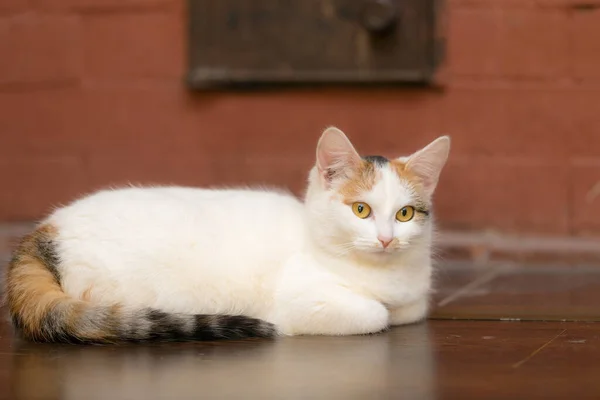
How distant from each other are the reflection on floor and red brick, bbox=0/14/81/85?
1749 millimetres

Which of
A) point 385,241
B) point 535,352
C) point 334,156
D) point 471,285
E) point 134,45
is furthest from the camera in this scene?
point 134,45

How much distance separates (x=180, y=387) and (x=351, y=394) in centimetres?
31

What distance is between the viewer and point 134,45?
3.60 metres

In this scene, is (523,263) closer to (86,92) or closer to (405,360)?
(405,360)

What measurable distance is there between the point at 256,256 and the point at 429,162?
0.50 metres

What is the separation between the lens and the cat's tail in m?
1.83

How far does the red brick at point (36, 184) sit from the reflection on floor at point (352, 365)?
155cm

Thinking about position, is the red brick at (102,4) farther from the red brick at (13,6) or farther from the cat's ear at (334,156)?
the cat's ear at (334,156)

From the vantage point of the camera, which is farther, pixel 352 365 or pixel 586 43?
pixel 586 43

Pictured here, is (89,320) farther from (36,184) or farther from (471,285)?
(36,184)

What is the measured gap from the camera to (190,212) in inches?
83.1

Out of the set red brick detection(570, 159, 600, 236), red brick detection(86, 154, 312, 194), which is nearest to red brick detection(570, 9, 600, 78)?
red brick detection(570, 159, 600, 236)

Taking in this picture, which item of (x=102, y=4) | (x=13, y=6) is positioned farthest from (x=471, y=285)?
(x=13, y=6)

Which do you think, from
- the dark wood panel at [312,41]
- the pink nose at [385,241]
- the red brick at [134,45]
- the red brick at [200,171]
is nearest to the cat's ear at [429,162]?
the pink nose at [385,241]
